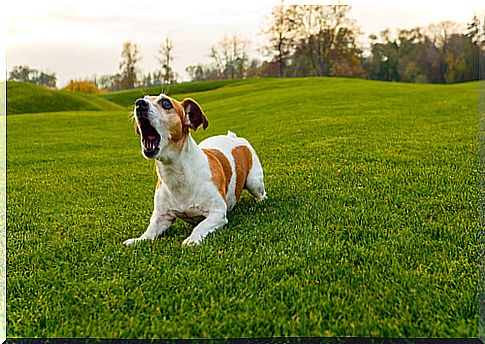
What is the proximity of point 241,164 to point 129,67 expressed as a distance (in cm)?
2030

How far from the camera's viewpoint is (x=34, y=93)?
27.4 m

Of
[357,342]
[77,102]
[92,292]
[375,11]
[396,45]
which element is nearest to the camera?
[357,342]

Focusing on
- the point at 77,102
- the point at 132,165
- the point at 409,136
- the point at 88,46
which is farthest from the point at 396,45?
the point at 88,46

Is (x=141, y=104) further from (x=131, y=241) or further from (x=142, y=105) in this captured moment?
(x=131, y=241)

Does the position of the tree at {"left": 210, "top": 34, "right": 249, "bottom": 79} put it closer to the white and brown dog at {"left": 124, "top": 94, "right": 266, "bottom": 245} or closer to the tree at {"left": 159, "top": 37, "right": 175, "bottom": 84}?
the tree at {"left": 159, "top": 37, "right": 175, "bottom": 84}

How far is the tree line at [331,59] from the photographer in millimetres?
14359

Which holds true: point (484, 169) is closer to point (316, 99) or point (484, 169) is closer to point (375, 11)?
point (375, 11)

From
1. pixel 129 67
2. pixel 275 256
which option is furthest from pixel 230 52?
pixel 275 256

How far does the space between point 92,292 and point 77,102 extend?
83.1ft

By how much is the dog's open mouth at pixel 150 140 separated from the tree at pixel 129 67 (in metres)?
16.4

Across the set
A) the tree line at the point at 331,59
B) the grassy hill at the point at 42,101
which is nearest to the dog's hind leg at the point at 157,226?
the tree line at the point at 331,59

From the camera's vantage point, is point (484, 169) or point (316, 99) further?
point (316, 99)

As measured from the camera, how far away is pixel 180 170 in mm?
3957

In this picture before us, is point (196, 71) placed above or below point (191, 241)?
above
